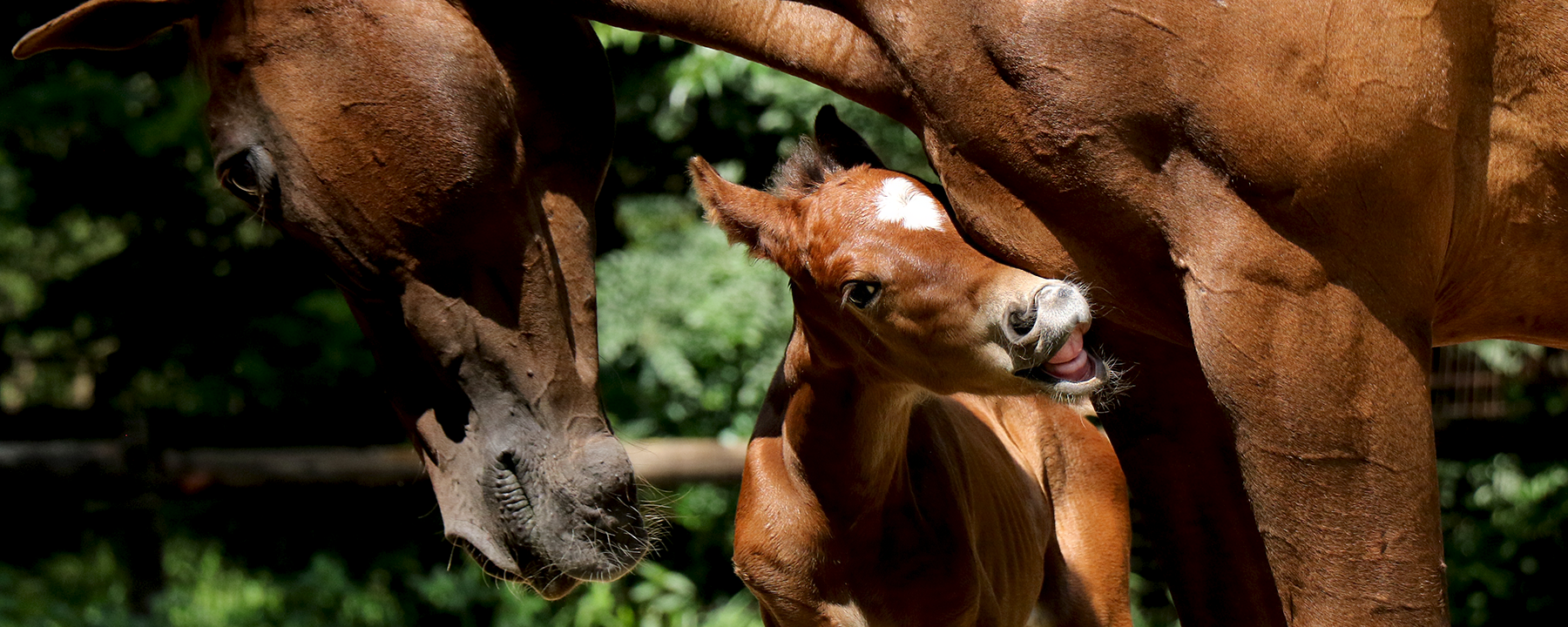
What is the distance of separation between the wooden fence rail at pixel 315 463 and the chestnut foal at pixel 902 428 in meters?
2.06

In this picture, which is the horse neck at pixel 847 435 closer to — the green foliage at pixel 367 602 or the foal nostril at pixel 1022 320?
the foal nostril at pixel 1022 320

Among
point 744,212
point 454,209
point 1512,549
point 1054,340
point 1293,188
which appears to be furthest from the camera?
point 1512,549

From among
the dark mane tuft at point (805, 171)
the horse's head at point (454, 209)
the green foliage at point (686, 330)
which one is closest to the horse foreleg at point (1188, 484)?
the dark mane tuft at point (805, 171)

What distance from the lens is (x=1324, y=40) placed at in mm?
1386

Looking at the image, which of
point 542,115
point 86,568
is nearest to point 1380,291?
point 542,115

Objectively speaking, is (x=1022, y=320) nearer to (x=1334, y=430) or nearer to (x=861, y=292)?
(x=861, y=292)

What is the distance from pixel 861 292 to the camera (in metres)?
1.74

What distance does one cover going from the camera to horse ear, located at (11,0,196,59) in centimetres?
180

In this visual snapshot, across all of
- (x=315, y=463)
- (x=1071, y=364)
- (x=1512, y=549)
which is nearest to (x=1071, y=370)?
(x=1071, y=364)

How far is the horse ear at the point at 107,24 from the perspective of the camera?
5.92ft

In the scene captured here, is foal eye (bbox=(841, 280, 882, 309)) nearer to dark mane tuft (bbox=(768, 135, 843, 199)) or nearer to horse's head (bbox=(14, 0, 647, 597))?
dark mane tuft (bbox=(768, 135, 843, 199))

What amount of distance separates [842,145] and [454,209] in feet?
1.97

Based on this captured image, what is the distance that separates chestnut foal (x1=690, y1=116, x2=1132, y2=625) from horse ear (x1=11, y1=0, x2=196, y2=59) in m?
0.81

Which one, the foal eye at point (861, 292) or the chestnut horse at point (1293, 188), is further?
the foal eye at point (861, 292)
